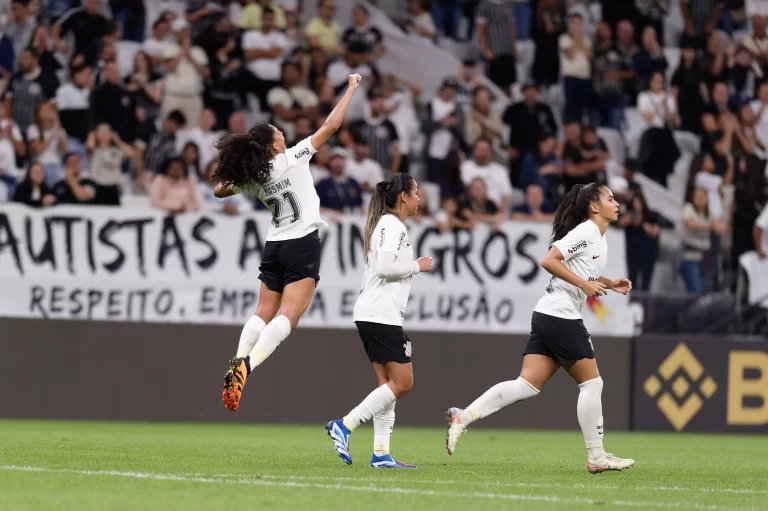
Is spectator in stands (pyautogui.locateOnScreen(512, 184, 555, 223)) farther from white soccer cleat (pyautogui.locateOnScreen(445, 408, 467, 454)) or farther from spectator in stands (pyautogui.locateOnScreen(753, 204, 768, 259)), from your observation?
white soccer cleat (pyautogui.locateOnScreen(445, 408, 467, 454))

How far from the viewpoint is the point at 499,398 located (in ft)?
30.5

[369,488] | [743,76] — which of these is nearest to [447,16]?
[743,76]

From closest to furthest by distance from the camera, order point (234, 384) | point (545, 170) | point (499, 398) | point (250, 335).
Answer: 1. point (234, 384)
2. point (499, 398)
3. point (250, 335)
4. point (545, 170)

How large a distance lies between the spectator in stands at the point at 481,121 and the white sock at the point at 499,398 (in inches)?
406

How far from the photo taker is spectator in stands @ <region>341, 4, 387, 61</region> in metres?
20.0

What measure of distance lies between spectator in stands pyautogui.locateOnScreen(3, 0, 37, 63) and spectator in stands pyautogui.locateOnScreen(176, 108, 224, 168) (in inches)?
102

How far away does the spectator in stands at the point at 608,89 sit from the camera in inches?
828

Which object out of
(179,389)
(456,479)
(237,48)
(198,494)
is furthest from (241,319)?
(198,494)

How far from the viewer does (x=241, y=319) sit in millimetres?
16016

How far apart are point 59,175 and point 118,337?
2.21 m

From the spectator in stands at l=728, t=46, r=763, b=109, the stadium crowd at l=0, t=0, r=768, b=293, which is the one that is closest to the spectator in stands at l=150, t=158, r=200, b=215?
the stadium crowd at l=0, t=0, r=768, b=293

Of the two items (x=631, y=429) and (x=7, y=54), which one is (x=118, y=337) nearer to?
(x=7, y=54)

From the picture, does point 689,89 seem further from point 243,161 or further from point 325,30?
point 243,161

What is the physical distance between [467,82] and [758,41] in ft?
19.0
